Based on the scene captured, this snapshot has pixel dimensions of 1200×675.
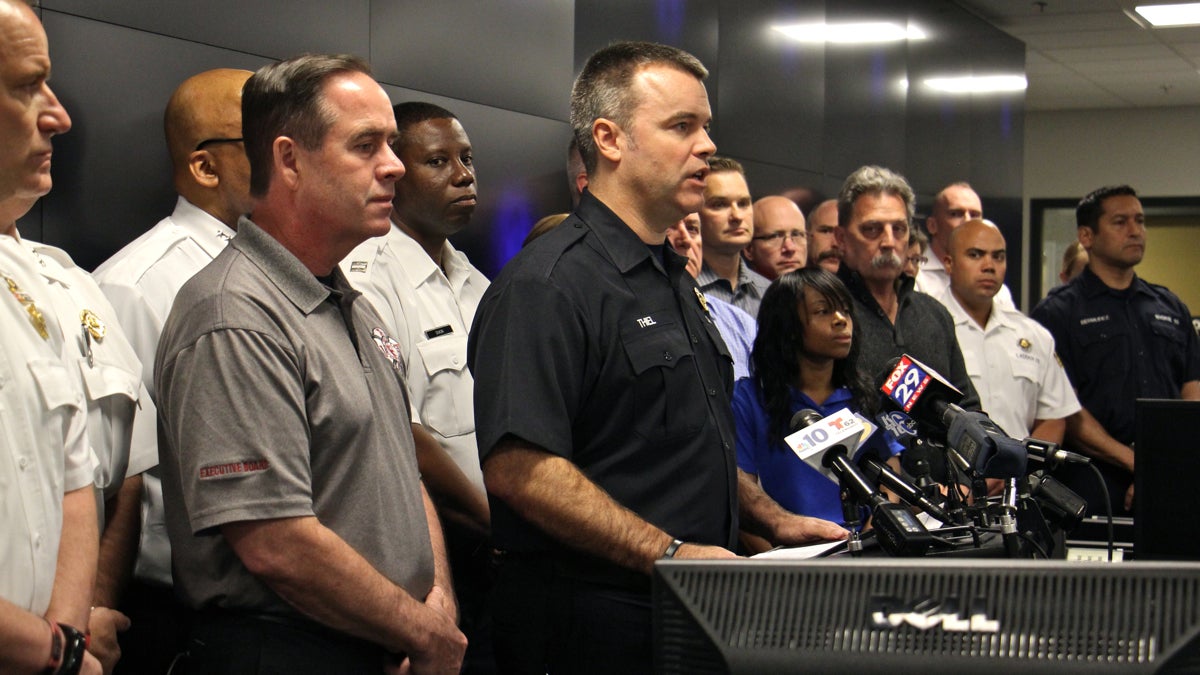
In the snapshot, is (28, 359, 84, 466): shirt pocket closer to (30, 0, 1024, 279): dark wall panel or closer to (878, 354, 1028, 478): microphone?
(30, 0, 1024, 279): dark wall panel

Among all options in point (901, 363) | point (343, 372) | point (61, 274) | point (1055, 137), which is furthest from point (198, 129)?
point (1055, 137)

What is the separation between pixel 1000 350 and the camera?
4137mm

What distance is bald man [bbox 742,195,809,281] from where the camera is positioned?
4.14m

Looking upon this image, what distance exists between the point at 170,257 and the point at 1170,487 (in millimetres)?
1828

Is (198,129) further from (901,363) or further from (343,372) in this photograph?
(901,363)

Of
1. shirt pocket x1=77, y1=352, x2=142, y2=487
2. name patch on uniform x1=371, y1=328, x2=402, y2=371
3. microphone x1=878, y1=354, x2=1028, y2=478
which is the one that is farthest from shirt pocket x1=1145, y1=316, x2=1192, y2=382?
shirt pocket x1=77, y1=352, x2=142, y2=487

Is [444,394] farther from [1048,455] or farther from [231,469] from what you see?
[1048,455]

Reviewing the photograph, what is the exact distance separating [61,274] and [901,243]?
2397 millimetres

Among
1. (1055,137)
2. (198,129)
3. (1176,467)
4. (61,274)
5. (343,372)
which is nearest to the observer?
(343,372)

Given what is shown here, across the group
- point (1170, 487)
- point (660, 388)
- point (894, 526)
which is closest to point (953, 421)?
point (894, 526)

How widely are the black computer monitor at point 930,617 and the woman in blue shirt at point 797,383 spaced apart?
1.82 m

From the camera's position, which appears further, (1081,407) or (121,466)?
(1081,407)

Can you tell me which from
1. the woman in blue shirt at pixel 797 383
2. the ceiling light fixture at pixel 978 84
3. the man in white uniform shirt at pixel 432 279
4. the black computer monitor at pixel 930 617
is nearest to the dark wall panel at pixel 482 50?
A: the man in white uniform shirt at pixel 432 279

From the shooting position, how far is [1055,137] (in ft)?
34.9
